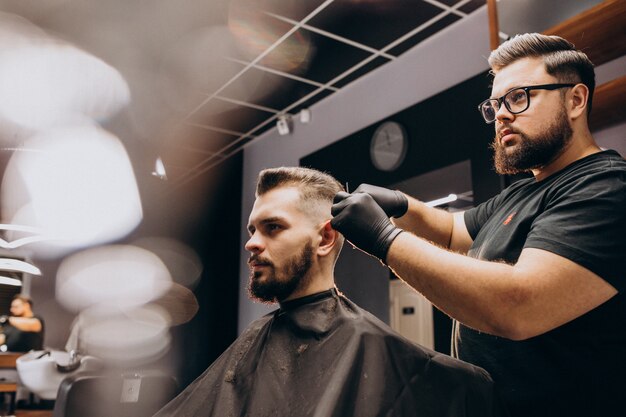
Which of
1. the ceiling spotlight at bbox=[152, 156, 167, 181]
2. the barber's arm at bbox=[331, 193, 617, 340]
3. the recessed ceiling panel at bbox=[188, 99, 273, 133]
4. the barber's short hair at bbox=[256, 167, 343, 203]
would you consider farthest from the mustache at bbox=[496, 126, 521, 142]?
the recessed ceiling panel at bbox=[188, 99, 273, 133]

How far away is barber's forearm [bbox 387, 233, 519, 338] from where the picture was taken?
3.41 feet

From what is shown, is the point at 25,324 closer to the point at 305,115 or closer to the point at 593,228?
the point at 305,115

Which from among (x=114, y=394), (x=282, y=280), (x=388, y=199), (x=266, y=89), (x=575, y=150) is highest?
(x=266, y=89)

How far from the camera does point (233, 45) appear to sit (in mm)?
3654

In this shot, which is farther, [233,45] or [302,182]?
[233,45]

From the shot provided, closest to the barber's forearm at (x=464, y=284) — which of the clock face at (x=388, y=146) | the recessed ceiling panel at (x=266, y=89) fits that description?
the clock face at (x=388, y=146)

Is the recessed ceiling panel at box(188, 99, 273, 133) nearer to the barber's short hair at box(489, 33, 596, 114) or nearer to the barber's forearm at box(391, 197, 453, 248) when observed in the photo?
the barber's forearm at box(391, 197, 453, 248)

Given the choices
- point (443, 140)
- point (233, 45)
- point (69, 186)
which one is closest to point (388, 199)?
point (443, 140)

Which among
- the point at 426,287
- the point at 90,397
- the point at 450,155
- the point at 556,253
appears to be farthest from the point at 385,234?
the point at 450,155

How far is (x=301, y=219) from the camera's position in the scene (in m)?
1.57

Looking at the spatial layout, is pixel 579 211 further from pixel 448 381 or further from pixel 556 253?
pixel 448 381

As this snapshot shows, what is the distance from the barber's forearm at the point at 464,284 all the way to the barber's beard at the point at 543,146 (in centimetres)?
38

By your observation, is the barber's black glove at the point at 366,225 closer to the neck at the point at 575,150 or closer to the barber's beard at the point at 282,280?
the barber's beard at the point at 282,280

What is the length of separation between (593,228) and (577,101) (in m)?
0.42
